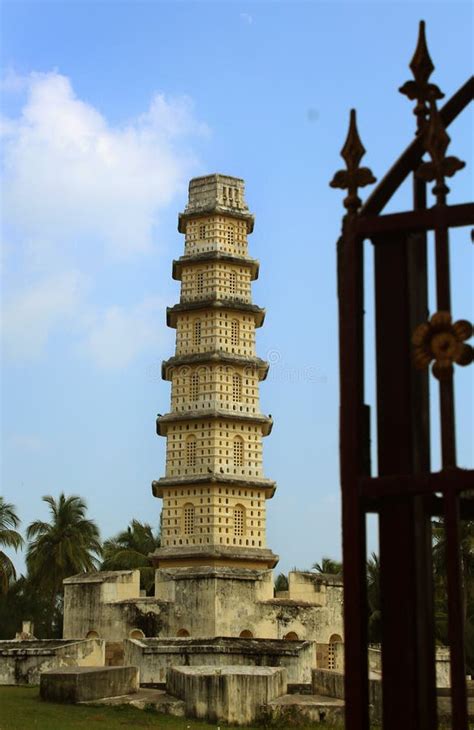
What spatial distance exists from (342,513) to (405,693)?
0.83 m

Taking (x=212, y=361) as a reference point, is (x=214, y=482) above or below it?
below

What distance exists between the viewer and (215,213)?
36562 mm

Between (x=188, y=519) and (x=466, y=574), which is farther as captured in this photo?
(x=188, y=519)

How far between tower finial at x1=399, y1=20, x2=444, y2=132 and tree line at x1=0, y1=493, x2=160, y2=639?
31.8 metres

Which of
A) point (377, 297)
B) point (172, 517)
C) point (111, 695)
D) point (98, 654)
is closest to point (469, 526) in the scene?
point (172, 517)

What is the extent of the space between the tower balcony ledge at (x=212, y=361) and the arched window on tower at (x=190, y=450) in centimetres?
269

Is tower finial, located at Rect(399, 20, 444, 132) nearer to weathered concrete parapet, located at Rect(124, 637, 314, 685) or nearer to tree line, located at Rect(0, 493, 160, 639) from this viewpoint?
weathered concrete parapet, located at Rect(124, 637, 314, 685)

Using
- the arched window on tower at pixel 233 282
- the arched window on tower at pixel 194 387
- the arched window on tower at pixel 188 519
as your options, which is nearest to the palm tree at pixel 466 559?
the arched window on tower at pixel 188 519

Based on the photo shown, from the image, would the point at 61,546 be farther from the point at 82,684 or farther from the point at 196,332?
the point at 82,684

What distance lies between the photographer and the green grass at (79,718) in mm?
13320

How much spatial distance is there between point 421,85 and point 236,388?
29837 mm

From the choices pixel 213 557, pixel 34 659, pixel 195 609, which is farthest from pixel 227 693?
pixel 213 557

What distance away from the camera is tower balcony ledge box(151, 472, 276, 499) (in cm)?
3288

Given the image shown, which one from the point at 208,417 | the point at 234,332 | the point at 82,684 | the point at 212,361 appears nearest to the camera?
the point at 82,684
